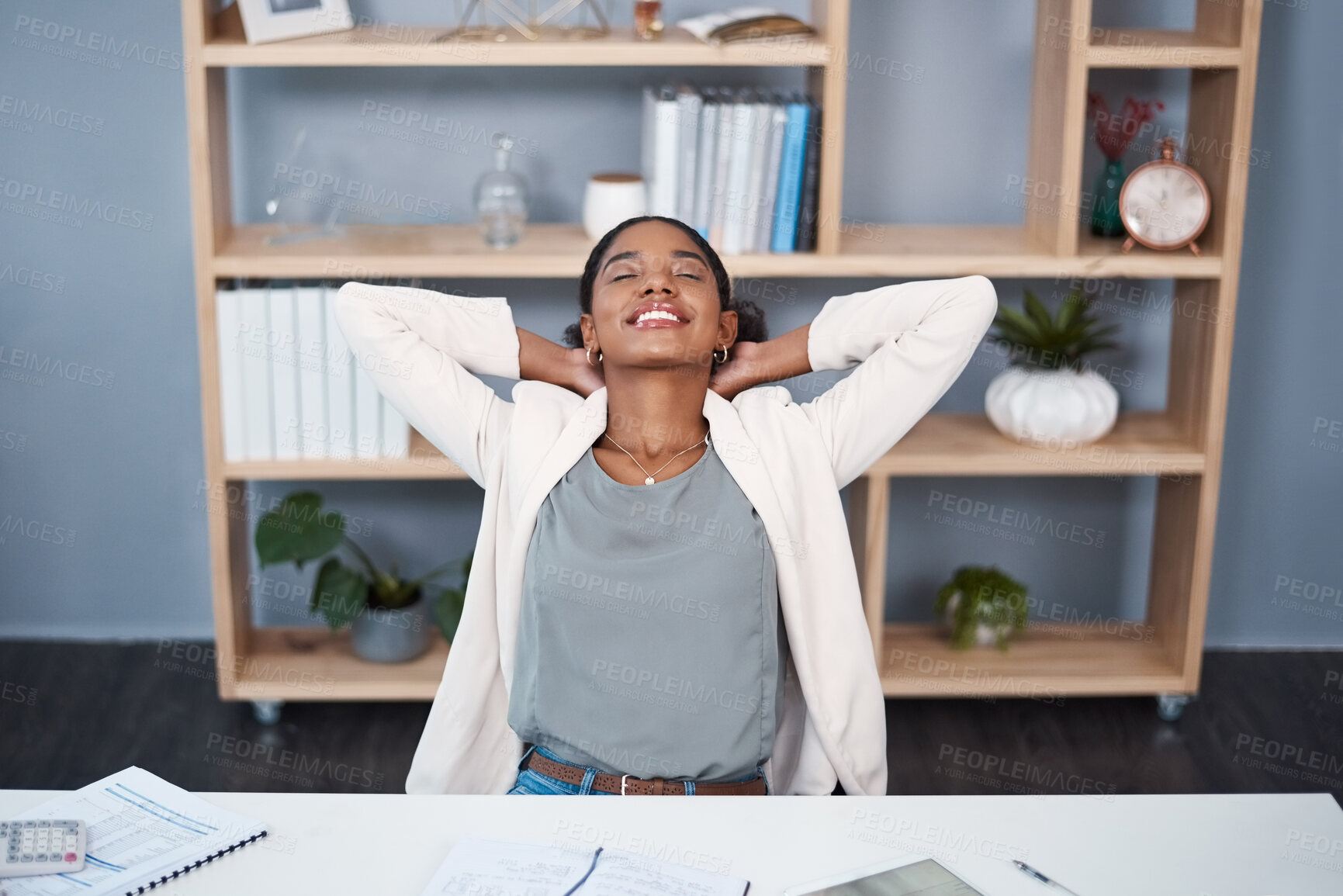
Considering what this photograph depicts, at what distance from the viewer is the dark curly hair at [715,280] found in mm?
1790

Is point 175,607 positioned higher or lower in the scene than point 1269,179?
lower

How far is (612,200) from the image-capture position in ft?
8.96

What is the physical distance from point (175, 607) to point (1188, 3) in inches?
110

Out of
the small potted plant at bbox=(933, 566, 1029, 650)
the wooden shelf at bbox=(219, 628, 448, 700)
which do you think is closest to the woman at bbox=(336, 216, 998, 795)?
the wooden shelf at bbox=(219, 628, 448, 700)

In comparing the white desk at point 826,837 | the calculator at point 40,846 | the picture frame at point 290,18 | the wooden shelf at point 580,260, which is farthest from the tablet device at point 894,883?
the picture frame at point 290,18

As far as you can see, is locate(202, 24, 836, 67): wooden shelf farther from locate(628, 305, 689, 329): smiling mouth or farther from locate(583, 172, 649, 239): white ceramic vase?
locate(628, 305, 689, 329): smiling mouth

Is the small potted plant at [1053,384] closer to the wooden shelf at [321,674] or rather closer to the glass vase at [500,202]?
the glass vase at [500,202]

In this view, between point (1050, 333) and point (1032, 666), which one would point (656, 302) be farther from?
point (1032, 666)

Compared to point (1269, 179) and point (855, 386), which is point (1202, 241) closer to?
point (1269, 179)

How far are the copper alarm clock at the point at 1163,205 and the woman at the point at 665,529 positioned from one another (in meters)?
1.13

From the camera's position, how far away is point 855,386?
1784 mm

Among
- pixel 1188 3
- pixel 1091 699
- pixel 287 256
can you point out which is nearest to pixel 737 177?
pixel 287 256

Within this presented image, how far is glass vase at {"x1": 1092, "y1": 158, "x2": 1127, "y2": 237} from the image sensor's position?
9.43 ft

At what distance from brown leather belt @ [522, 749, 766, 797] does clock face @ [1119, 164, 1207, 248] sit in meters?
1.66
